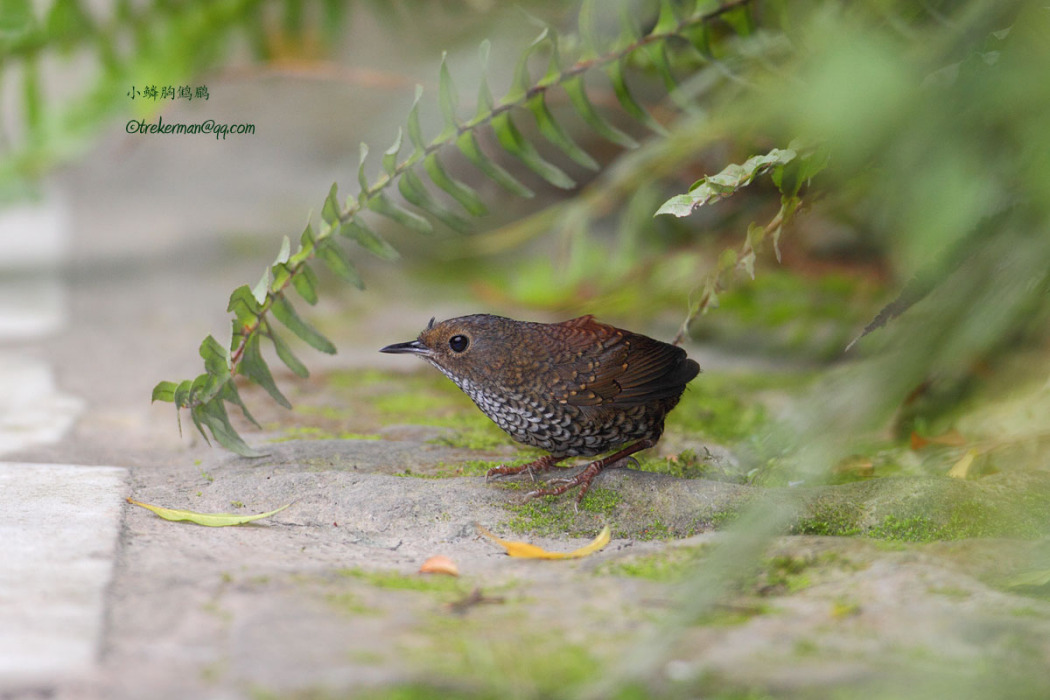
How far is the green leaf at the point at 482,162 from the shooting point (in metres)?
2.83

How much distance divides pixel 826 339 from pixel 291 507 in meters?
2.55

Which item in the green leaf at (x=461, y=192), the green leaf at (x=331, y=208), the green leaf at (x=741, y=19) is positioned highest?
the green leaf at (x=741, y=19)

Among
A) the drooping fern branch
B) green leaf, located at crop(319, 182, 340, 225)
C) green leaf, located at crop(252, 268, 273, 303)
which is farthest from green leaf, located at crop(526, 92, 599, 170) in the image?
green leaf, located at crop(252, 268, 273, 303)

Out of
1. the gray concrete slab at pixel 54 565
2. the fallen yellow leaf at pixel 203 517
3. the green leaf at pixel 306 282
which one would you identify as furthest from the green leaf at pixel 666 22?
the gray concrete slab at pixel 54 565

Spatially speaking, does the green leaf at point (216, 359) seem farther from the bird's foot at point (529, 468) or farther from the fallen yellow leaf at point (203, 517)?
the bird's foot at point (529, 468)

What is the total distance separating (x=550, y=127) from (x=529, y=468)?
3.35ft

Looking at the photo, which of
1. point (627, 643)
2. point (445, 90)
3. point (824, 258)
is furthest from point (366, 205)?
point (824, 258)

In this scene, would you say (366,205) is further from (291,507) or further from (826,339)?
(826,339)

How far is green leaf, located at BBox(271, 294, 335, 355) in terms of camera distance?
2.71m

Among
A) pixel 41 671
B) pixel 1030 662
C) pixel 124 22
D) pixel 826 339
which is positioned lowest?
pixel 1030 662

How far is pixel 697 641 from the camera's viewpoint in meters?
1.75

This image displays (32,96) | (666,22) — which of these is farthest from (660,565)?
(32,96)

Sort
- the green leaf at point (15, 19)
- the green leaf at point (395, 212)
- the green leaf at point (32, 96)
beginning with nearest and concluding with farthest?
the green leaf at point (395, 212) → the green leaf at point (15, 19) → the green leaf at point (32, 96)

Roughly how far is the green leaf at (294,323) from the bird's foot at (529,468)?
1.84 ft
